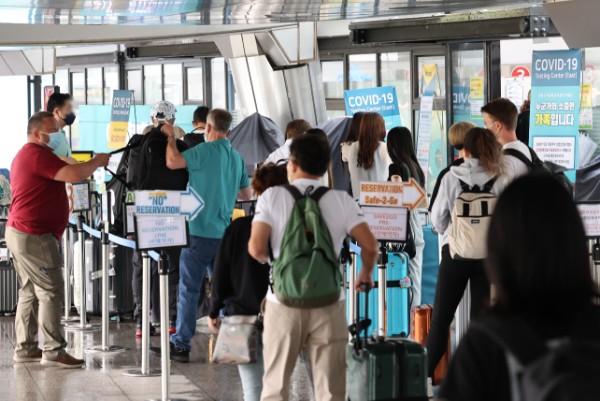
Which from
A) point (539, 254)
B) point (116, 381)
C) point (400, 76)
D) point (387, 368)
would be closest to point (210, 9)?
point (116, 381)

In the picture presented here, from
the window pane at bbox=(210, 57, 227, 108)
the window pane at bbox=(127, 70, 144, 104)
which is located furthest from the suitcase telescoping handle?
the window pane at bbox=(127, 70, 144, 104)

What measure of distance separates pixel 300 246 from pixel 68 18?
6009 mm

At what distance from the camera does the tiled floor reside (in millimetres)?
6676

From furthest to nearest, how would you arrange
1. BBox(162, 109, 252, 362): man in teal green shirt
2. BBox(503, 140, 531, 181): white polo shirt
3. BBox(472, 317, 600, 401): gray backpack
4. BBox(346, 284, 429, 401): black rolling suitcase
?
BBox(162, 109, 252, 362): man in teal green shirt → BBox(503, 140, 531, 181): white polo shirt → BBox(346, 284, 429, 401): black rolling suitcase → BBox(472, 317, 600, 401): gray backpack

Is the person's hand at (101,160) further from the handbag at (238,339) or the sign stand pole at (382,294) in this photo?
the handbag at (238,339)

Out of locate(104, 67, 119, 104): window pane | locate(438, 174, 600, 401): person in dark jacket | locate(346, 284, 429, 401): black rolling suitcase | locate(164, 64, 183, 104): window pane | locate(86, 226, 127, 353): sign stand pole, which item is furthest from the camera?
locate(104, 67, 119, 104): window pane

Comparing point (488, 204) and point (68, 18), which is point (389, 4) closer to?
point (68, 18)

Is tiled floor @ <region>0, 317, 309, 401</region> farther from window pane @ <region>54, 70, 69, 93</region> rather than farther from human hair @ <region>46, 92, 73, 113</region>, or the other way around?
window pane @ <region>54, 70, 69, 93</region>

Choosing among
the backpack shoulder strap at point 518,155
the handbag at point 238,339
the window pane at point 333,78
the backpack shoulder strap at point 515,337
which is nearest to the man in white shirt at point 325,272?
the handbag at point 238,339

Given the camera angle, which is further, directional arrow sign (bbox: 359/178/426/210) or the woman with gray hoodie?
directional arrow sign (bbox: 359/178/426/210)

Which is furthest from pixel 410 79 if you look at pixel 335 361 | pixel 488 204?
pixel 335 361

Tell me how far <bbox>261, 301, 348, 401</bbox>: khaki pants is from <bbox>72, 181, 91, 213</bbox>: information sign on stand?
4.58 metres

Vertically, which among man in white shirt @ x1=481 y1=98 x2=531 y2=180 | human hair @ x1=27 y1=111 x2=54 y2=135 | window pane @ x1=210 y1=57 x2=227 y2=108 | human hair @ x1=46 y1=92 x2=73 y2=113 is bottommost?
man in white shirt @ x1=481 y1=98 x2=531 y2=180

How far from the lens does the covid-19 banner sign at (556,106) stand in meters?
9.98
